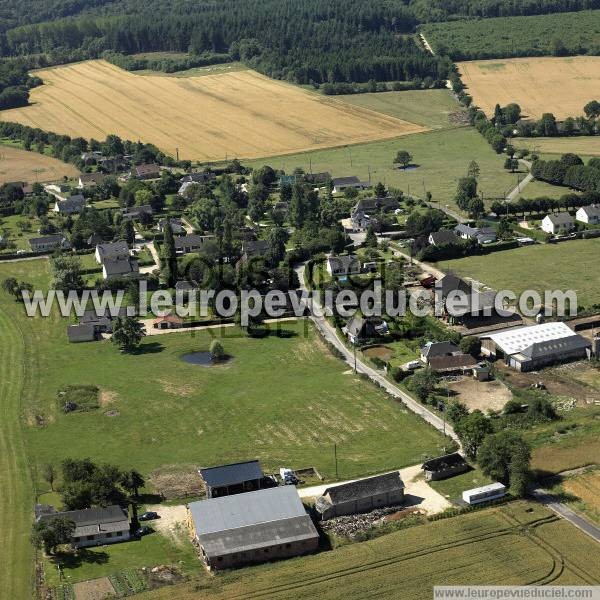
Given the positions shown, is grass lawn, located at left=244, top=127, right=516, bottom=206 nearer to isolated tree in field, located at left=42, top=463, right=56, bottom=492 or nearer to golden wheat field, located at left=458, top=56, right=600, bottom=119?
golden wheat field, located at left=458, top=56, right=600, bottom=119

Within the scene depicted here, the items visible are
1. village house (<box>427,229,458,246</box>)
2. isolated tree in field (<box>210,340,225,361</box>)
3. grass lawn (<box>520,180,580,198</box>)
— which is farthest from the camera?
grass lawn (<box>520,180,580,198</box>)

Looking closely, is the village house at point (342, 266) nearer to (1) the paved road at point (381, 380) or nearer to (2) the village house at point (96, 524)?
(1) the paved road at point (381, 380)

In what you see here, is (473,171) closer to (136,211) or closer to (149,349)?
(136,211)

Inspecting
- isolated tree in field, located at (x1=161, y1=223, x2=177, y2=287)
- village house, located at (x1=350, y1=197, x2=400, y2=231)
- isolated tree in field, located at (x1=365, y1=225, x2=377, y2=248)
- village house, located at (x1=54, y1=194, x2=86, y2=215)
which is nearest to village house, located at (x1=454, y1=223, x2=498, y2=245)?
isolated tree in field, located at (x1=365, y1=225, x2=377, y2=248)

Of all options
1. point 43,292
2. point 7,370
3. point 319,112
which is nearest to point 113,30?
point 319,112

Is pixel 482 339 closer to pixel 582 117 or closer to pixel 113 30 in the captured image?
pixel 582 117

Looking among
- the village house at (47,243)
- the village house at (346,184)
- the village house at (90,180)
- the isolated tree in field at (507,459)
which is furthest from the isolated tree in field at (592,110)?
the isolated tree in field at (507,459)
